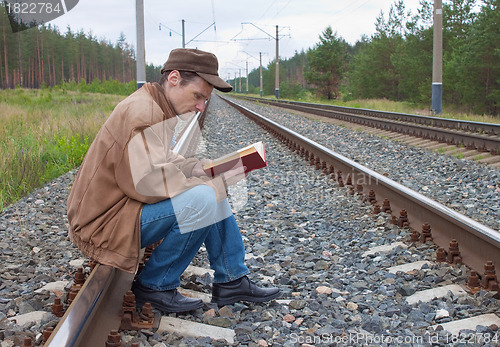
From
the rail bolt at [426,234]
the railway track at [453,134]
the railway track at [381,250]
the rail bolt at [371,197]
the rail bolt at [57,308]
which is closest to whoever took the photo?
the railway track at [381,250]

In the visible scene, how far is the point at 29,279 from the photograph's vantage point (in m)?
3.08

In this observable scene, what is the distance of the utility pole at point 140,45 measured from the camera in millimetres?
15789

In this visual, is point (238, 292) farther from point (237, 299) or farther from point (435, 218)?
point (435, 218)

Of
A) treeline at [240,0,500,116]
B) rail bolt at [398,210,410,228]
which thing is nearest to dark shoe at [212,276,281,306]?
rail bolt at [398,210,410,228]

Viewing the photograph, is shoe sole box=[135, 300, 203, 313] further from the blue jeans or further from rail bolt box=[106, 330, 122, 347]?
rail bolt box=[106, 330, 122, 347]

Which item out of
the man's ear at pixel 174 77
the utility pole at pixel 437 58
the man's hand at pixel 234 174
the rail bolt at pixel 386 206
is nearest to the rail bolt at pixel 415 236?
the rail bolt at pixel 386 206

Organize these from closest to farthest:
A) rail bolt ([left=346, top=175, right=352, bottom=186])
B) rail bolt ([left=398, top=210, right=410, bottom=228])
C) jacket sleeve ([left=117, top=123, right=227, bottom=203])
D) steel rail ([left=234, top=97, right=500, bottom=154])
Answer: jacket sleeve ([left=117, top=123, right=227, bottom=203]) < rail bolt ([left=398, top=210, right=410, bottom=228]) < rail bolt ([left=346, top=175, right=352, bottom=186]) < steel rail ([left=234, top=97, right=500, bottom=154])

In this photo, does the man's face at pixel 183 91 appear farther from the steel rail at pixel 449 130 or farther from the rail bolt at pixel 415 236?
the steel rail at pixel 449 130

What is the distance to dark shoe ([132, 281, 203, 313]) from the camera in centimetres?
264

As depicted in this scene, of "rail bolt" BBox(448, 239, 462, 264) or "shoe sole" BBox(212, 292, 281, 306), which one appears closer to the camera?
"shoe sole" BBox(212, 292, 281, 306)

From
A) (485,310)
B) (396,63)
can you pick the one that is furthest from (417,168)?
(396,63)

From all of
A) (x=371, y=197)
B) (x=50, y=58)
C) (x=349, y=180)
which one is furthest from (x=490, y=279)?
(x=50, y=58)

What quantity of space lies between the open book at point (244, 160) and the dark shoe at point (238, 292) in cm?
63

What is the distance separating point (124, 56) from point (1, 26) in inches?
1969
